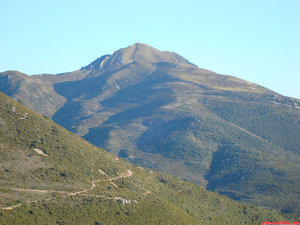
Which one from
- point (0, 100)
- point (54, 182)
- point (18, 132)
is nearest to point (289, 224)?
point (54, 182)

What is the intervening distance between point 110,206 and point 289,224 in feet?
242

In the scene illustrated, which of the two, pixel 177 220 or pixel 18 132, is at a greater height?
pixel 18 132

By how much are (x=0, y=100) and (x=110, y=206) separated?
201 ft

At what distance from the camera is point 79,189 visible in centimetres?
13212

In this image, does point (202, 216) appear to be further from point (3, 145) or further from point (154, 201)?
point (3, 145)

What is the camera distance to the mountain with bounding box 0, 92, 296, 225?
115312mm

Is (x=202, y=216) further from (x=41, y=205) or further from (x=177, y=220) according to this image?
(x=41, y=205)

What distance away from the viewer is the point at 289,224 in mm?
168875

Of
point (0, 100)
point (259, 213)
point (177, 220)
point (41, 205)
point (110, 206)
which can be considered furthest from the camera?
point (259, 213)

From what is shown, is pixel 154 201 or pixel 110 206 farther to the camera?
pixel 154 201

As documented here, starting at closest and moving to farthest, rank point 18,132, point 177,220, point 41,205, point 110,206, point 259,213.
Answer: point 41,205 < point 110,206 < point 177,220 < point 18,132 < point 259,213

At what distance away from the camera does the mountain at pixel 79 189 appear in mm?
115312

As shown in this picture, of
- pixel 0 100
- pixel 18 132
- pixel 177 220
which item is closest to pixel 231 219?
pixel 177 220

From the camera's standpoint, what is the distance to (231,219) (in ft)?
539
